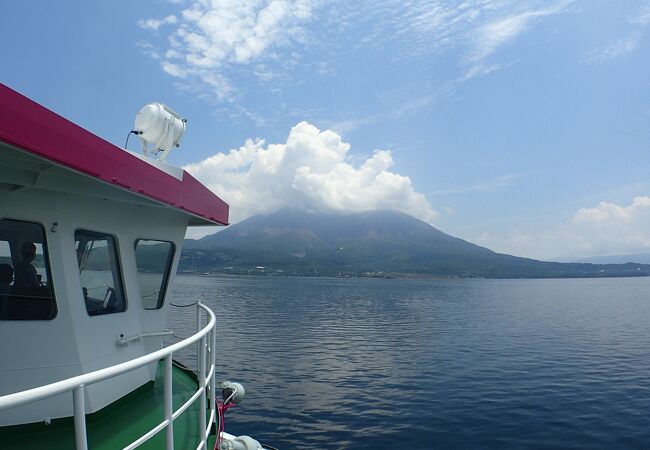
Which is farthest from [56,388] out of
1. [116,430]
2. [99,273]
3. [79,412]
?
[99,273]

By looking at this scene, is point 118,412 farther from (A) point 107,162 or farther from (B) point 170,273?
(A) point 107,162

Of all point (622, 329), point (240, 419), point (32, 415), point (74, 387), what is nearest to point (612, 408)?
point (240, 419)

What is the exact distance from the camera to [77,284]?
5.36 metres

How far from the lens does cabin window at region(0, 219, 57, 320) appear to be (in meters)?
4.88

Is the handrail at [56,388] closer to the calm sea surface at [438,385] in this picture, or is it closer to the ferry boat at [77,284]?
the ferry boat at [77,284]

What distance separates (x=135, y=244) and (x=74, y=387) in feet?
15.2

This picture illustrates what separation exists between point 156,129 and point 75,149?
401 centimetres

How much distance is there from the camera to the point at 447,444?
45.7 feet

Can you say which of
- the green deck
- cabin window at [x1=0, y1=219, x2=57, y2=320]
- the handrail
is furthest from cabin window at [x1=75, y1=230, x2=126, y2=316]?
the handrail

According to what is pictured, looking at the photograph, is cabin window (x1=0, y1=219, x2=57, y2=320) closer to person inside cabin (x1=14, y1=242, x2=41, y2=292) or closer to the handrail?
person inside cabin (x1=14, y1=242, x2=41, y2=292)

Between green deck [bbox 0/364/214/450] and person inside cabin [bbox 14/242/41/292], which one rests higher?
person inside cabin [bbox 14/242/41/292]

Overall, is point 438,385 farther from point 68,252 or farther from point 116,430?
point 68,252

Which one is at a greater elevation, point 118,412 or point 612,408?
point 118,412

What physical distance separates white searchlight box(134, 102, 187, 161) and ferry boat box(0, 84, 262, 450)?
1500 mm
